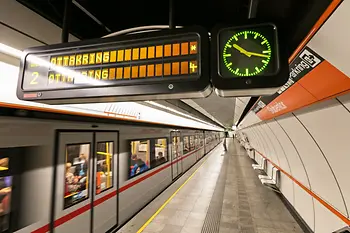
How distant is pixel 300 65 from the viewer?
1.76m

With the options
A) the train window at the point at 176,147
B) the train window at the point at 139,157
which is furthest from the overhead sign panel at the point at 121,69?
the train window at the point at 176,147

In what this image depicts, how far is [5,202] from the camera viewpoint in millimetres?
2191

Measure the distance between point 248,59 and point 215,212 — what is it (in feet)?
15.3

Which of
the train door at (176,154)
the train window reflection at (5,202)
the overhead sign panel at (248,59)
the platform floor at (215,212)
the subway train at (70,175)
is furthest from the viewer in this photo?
the train door at (176,154)

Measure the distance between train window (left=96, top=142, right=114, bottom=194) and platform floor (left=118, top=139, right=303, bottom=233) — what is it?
1069 mm

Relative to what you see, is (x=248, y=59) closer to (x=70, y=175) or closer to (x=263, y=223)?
(x=70, y=175)

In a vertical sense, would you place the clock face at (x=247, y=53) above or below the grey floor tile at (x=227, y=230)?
above

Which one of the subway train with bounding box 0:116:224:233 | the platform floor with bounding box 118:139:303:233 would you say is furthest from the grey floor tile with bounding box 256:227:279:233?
the subway train with bounding box 0:116:224:233

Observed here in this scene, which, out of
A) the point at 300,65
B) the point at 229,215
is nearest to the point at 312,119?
the point at 300,65

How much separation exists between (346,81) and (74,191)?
3.63 metres

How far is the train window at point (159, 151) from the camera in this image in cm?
615

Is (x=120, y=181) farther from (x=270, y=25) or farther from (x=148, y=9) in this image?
(x=270, y=25)

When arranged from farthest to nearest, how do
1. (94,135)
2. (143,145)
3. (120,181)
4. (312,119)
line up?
(143,145) < (120,181) < (94,135) < (312,119)

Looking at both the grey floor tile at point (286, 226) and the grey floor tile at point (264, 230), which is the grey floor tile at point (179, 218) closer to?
the grey floor tile at point (264, 230)
